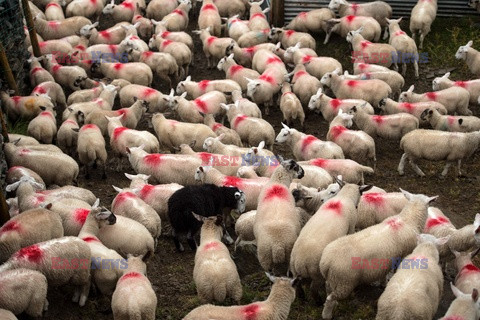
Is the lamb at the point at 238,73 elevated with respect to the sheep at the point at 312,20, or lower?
lower

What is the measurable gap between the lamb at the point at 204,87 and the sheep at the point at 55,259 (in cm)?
598

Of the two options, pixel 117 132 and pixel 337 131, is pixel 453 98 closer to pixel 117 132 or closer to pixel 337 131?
pixel 337 131

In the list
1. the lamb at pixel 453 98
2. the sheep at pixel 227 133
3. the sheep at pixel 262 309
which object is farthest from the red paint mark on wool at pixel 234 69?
the sheep at pixel 262 309

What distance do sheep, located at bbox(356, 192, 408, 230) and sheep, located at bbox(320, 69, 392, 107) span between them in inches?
161

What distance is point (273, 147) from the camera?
11844 millimetres

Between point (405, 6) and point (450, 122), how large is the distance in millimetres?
5704

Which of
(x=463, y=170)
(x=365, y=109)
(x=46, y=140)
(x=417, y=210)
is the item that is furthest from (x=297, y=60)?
(x=417, y=210)

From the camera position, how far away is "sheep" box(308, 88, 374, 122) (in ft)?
38.4

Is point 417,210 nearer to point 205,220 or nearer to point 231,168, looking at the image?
point 205,220

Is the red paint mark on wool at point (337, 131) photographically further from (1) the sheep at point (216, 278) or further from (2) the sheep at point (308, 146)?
(1) the sheep at point (216, 278)

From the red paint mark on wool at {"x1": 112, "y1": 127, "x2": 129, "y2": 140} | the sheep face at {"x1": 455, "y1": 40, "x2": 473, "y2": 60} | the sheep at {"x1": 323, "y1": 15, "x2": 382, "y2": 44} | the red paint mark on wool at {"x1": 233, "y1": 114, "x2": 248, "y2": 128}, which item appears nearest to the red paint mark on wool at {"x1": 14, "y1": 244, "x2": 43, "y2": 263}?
the red paint mark on wool at {"x1": 112, "y1": 127, "x2": 129, "y2": 140}

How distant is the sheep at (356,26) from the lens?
14492 millimetres

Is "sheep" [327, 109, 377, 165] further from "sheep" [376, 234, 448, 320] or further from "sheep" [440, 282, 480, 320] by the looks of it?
"sheep" [440, 282, 480, 320]

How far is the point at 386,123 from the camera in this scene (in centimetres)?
1120
